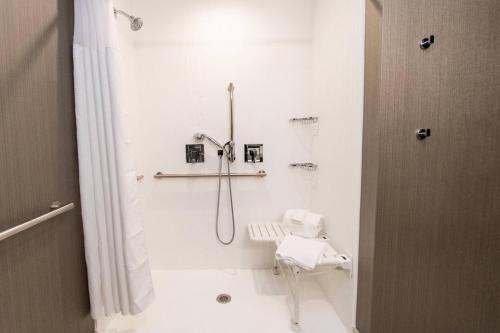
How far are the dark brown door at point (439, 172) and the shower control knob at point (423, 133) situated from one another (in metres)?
0.02

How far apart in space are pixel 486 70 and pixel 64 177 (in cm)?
182

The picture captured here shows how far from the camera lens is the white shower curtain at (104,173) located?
1.34 metres

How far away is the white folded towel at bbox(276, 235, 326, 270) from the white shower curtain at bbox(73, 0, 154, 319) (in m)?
0.95

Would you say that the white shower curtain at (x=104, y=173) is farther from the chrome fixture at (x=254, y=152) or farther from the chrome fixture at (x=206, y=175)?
the chrome fixture at (x=254, y=152)

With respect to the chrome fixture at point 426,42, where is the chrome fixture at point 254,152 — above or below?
below

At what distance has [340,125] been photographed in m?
1.74

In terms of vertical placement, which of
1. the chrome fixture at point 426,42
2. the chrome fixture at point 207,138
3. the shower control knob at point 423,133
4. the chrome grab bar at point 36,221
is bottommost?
the chrome grab bar at point 36,221

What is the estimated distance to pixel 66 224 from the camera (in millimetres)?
1318

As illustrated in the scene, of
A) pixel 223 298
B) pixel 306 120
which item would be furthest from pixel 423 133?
pixel 223 298

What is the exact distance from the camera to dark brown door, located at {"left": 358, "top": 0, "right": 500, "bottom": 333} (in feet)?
2.48

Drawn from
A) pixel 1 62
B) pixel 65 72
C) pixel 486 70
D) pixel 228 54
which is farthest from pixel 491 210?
pixel 228 54

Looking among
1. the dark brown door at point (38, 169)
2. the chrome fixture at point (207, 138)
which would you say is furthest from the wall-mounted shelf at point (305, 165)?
the dark brown door at point (38, 169)

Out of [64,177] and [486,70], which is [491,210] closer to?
[486,70]

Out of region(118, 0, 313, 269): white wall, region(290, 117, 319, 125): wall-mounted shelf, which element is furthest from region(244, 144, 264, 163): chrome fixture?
region(290, 117, 319, 125): wall-mounted shelf
